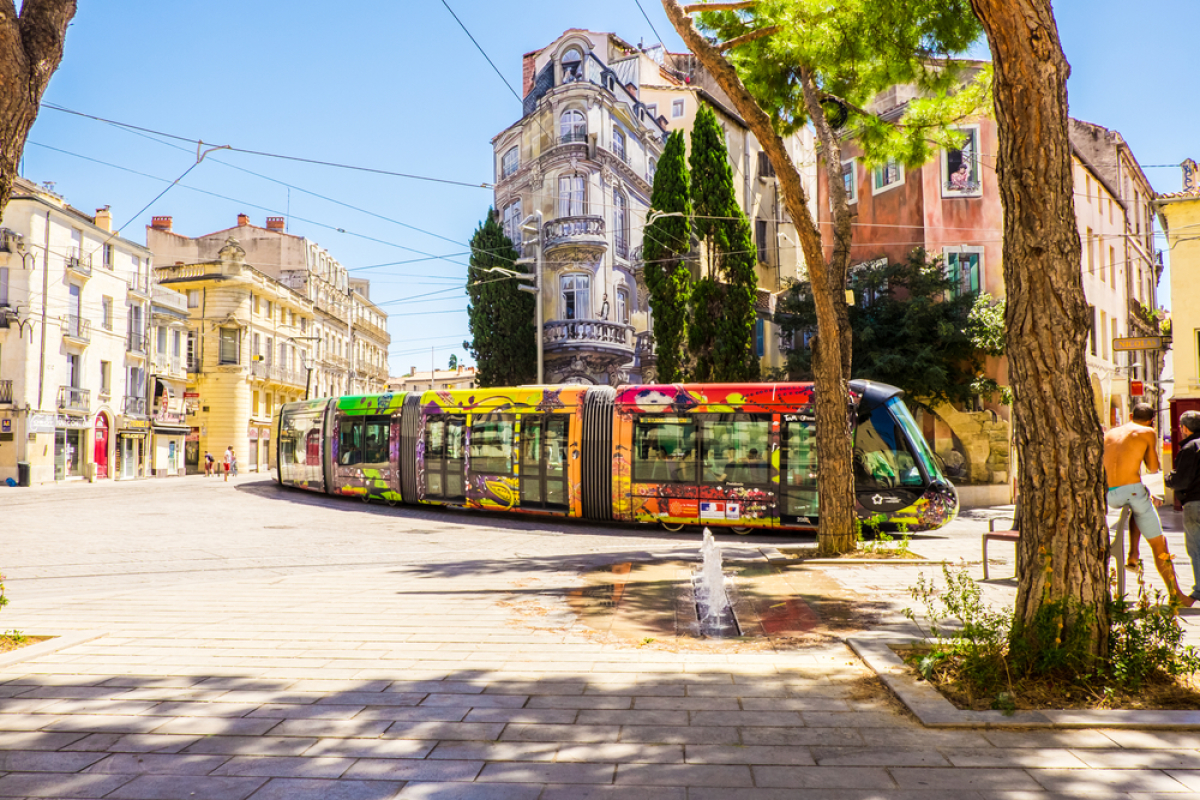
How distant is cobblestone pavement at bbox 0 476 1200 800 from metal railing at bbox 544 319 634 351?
854 inches

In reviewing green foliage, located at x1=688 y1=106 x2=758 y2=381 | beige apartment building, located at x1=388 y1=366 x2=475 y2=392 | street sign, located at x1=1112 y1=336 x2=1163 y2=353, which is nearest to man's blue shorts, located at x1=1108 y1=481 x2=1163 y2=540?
street sign, located at x1=1112 y1=336 x2=1163 y2=353

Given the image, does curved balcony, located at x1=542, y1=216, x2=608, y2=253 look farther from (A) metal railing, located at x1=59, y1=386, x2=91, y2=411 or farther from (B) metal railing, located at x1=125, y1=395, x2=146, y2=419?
(B) metal railing, located at x1=125, y1=395, x2=146, y2=419

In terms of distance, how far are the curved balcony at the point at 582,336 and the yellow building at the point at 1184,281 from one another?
1668cm

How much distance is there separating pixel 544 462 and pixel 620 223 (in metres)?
18.2

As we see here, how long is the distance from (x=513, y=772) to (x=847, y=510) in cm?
747

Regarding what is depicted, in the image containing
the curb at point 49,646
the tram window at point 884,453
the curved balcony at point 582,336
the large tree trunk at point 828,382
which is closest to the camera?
the curb at point 49,646

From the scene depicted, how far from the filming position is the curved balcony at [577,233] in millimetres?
30031

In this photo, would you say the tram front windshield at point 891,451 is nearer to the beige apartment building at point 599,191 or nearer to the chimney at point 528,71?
the beige apartment building at point 599,191

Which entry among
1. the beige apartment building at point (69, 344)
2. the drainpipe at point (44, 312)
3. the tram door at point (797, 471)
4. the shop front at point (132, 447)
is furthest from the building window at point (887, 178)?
the shop front at point (132, 447)

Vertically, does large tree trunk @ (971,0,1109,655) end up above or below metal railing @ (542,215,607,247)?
below

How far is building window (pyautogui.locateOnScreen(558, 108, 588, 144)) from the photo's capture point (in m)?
30.5

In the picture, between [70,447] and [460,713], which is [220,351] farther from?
[460,713]

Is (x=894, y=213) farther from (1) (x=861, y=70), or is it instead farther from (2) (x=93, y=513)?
(2) (x=93, y=513)

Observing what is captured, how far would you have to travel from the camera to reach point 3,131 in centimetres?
538
